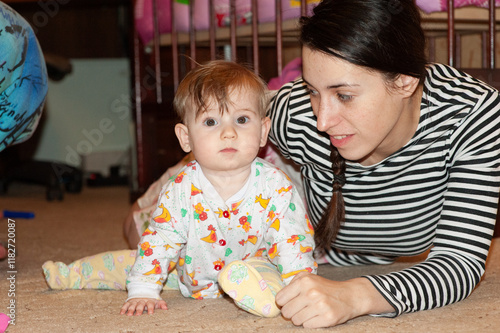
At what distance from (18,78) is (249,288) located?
64 centimetres

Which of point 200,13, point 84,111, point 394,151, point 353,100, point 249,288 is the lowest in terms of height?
point 84,111

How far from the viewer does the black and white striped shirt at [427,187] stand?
0.94m

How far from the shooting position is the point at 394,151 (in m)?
1.07

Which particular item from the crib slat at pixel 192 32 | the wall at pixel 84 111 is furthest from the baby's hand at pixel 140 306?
the wall at pixel 84 111

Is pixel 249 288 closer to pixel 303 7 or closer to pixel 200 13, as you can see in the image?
pixel 303 7

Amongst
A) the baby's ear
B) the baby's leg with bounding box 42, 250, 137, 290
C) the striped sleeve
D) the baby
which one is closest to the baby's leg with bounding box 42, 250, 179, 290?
the baby's leg with bounding box 42, 250, 137, 290

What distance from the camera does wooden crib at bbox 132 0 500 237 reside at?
1.63 metres

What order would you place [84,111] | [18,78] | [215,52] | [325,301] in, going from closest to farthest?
1. [325,301]
2. [18,78]
3. [215,52]
4. [84,111]

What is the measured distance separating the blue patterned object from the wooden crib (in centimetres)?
40

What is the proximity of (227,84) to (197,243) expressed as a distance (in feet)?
0.95

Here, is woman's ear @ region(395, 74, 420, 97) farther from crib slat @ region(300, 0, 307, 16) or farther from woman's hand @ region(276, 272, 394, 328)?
Result: crib slat @ region(300, 0, 307, 16)

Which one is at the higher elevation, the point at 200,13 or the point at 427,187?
the point at 200,13

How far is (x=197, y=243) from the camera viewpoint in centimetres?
107

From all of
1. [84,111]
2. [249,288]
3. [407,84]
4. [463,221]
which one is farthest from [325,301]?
[84,111]
